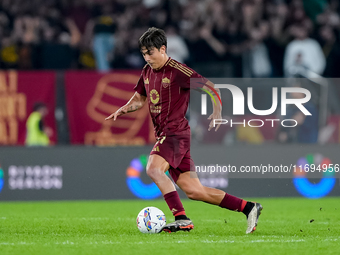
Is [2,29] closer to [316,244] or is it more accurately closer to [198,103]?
[198,103]

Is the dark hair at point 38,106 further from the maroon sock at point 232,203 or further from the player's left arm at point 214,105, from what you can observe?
the maroon sock at point 232,203

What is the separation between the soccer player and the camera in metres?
6.37

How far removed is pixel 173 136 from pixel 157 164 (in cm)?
33

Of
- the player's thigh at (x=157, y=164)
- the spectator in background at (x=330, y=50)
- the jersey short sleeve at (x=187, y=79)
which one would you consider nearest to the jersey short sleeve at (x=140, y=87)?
the jersey short sleeve at (x=187, y=79)

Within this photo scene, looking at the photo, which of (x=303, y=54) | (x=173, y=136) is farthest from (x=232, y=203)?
(x=303, y=54)

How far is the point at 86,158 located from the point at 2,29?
379 centimetres

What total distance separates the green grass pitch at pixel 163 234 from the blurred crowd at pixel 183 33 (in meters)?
3.50

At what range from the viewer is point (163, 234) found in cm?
634

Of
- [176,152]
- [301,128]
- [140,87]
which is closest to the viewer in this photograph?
[176,152]

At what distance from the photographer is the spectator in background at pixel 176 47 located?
500 inches

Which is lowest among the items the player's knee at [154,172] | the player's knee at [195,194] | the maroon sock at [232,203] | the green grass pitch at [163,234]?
the green grass pitch at [163,234]

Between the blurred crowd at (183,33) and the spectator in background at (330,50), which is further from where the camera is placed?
the spectator in background at (330,50)

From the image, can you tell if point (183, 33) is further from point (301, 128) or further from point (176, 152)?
point (176, 152)

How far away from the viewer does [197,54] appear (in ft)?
41.8
